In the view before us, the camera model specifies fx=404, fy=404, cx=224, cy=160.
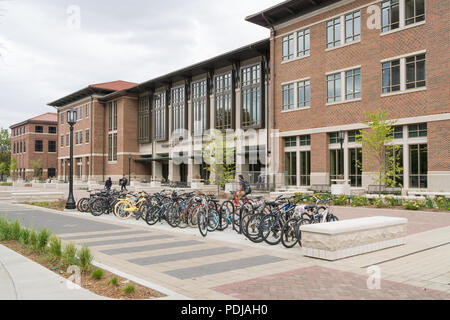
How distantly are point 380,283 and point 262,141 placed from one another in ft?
105

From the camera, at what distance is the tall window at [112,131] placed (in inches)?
2336

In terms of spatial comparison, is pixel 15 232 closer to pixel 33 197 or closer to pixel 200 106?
pixel 33 197

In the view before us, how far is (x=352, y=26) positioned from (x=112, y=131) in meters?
41.1

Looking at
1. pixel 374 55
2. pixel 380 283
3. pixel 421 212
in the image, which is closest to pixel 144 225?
pixel 380 283

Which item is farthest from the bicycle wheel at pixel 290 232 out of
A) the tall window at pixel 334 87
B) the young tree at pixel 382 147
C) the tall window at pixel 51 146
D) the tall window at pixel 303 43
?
the tall window at pixel 51 146

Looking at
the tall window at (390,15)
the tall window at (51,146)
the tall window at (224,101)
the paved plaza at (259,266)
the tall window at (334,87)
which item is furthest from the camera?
the tall window at (51,146)

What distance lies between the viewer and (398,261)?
7.75 metres

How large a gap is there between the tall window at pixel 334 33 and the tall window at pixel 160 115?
90.2 ft

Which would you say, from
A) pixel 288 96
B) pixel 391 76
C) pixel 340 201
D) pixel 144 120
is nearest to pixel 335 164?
pixel 288 96

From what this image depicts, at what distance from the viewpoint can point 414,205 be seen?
17.9 metres

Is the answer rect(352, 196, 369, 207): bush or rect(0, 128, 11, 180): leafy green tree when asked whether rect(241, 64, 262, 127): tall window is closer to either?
rect(352, 196, 369, 207): bush

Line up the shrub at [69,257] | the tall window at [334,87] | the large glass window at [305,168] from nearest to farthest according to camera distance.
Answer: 1. the shrub at [69,257]
2. the tall window at [334,87]
3. the large glass window at [305,168]

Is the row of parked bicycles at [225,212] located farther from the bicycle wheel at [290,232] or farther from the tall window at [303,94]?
the tall window at [303,94]
